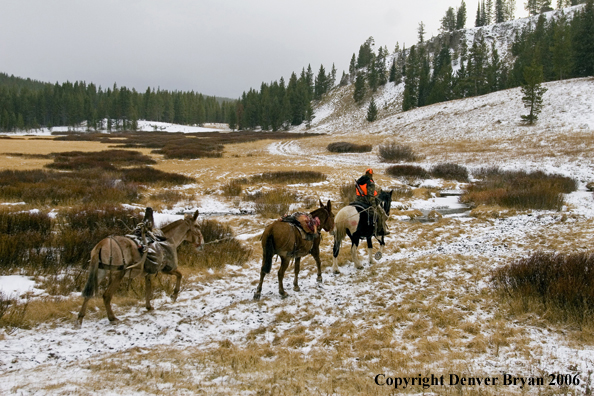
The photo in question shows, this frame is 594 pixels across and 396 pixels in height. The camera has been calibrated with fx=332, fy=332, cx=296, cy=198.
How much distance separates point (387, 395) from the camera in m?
3.46

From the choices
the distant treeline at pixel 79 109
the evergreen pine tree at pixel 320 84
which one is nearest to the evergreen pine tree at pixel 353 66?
the evergreen pine tree at pixel 320 84

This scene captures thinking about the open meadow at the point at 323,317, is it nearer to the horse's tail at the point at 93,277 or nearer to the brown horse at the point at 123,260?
the brown horse at the point at 123,260

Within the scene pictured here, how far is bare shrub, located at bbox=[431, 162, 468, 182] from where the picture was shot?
78.5ft

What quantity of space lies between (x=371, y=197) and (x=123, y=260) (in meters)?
6.01

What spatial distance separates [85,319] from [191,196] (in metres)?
12.2

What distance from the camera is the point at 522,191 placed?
51.3ft

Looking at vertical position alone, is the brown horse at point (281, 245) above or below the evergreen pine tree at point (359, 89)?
below

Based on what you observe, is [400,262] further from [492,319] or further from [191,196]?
[191,196]

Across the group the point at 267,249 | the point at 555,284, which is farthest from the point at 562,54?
the point at 267,249

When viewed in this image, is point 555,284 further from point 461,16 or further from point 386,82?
point 461,16

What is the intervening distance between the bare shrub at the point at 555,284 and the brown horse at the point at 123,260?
20.3 feet

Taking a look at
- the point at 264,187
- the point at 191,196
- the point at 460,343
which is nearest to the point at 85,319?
the point at 460,343

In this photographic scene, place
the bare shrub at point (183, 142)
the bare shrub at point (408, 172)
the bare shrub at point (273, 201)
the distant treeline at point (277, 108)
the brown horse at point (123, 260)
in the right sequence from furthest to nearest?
the distant treeline at point (277, 108), the bare shrub at point (183, 142), the bare shrub at point (408, 172), the bare shrub at point (273, 201), the brown horse at point (123, 260)

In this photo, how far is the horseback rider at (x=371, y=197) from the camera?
8.78 metres
